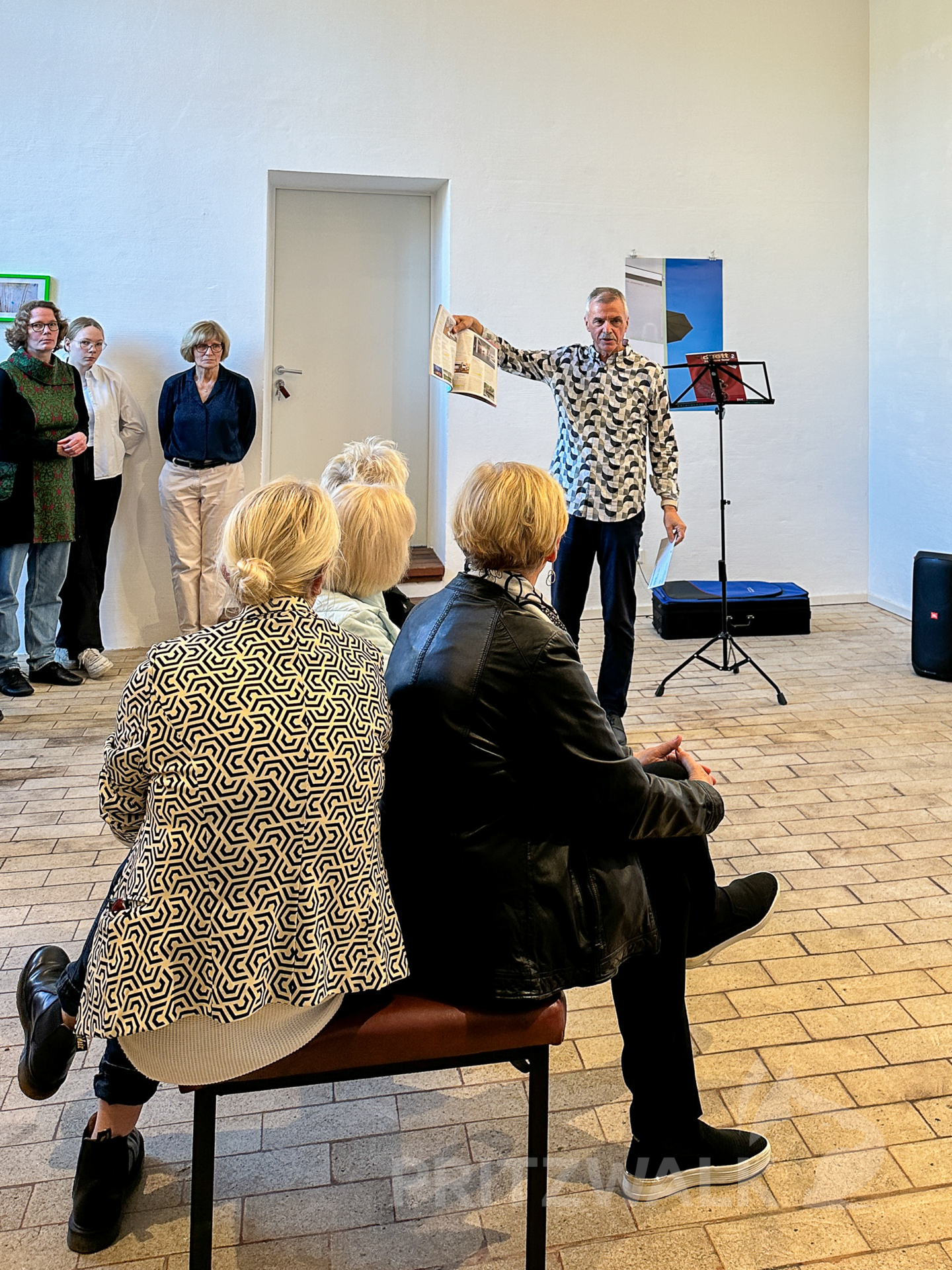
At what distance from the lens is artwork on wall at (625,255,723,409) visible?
22.8 ft

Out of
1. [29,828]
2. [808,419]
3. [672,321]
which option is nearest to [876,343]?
[808,419]

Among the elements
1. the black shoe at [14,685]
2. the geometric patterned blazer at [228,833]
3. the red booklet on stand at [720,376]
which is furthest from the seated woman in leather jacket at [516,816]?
the black shoe at [14,685]

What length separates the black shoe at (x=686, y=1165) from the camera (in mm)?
2014

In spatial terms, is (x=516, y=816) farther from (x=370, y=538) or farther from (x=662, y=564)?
(x=662, y=564)

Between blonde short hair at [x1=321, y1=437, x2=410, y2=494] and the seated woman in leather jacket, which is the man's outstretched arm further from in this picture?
the seated woman in leather jacket

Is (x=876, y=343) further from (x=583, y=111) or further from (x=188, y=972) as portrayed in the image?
(x=188, y=972)

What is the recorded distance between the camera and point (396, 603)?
10.5 ft

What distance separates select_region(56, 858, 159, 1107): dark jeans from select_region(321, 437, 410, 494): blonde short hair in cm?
138

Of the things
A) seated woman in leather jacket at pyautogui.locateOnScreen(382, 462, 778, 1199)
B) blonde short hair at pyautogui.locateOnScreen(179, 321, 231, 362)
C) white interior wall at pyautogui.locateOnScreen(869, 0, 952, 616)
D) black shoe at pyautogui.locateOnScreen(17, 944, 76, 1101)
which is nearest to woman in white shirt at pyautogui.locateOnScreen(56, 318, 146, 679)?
blonde short hair at pyautogui.locateOnScreen(179, 321, 231, 362)

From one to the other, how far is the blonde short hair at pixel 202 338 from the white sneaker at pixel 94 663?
1.60 meters

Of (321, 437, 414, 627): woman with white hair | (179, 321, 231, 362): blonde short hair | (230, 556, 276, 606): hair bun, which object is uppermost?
(179, 321, 231, 362): blonde short hair

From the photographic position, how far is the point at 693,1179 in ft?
6.67

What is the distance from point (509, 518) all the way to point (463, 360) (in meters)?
2.59

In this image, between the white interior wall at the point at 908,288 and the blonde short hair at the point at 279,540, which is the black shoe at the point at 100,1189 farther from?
the white interior wall at the point at 908,288
